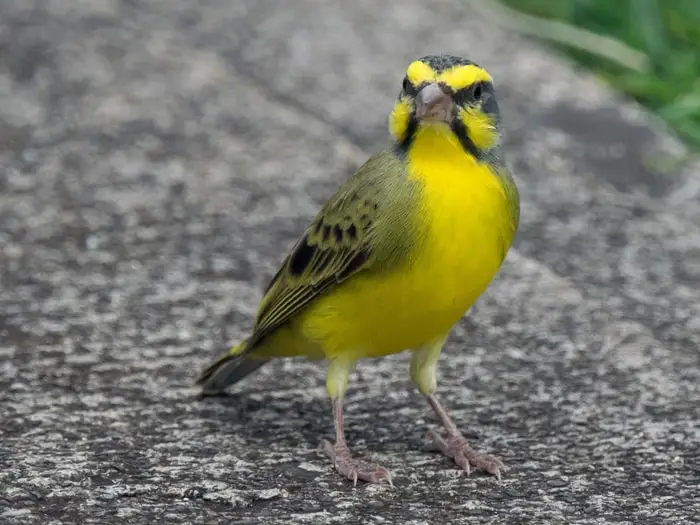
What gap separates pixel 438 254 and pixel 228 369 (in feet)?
3.11

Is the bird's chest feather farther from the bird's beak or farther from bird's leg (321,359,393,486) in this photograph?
bird's leg (321,359,393,486)

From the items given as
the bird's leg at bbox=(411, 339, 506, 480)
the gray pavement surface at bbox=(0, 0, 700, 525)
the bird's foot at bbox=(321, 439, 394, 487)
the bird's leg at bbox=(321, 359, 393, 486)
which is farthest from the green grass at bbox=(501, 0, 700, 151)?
the bird's foot at bbox=(321, 439, 394, 487)

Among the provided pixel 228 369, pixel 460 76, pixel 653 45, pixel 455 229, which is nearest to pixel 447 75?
pixel 460 76

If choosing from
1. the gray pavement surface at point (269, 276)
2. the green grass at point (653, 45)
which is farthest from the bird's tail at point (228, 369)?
the green grass at point (653, 45)

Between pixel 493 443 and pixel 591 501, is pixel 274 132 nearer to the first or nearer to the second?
pixel 493 443

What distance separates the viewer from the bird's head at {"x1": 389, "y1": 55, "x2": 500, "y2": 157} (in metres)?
3.59

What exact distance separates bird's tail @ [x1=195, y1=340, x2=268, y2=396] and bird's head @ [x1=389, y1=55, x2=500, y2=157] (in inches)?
34.3

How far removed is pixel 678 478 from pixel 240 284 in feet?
6.43

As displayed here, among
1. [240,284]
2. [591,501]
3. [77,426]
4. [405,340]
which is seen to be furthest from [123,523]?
[240,284]

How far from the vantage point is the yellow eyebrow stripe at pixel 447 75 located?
143 inches

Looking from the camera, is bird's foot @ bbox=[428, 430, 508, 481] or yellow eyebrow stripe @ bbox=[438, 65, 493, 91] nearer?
yellow eyebrow stripe @ bbox=[438, 65, 493, 91]

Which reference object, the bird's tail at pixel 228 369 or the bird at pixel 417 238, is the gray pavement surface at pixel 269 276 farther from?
the bird at pixel 417 238

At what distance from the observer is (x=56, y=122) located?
248 inches

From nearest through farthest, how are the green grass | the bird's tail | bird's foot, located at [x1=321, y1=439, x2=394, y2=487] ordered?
bird's foot, located at [x1=321, y1=439, x2=394, y2=487], the bird's tail, the green grass
